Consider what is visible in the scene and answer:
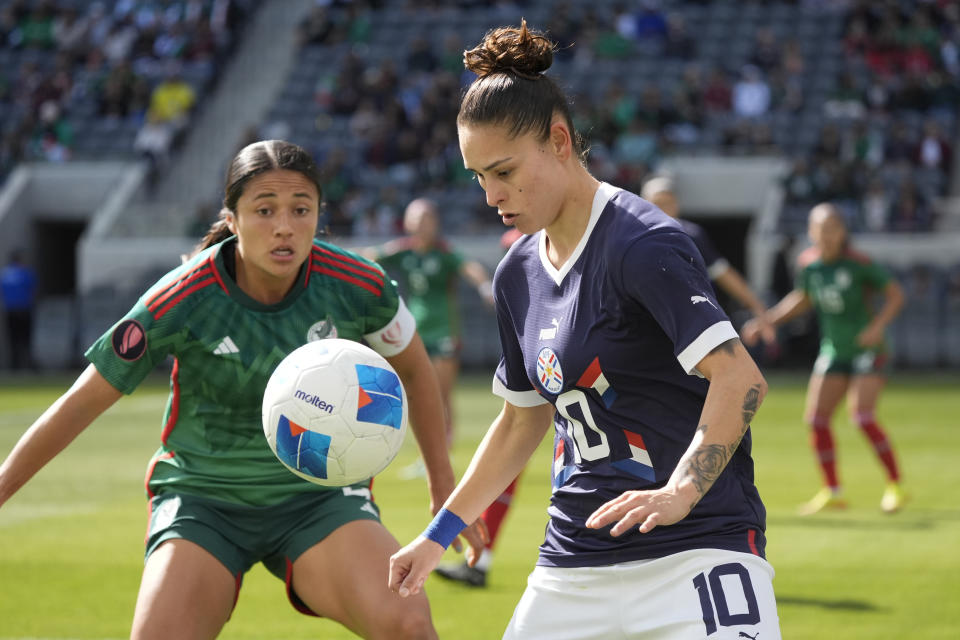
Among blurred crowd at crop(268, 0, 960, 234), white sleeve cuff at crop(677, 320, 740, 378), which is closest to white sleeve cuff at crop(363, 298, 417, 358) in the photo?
white sleeve cuff at crop(677, 320, 740, 378)

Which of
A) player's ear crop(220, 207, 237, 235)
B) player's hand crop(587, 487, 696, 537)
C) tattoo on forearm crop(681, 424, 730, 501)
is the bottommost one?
player's hand crop(587, 487, 696, 537)

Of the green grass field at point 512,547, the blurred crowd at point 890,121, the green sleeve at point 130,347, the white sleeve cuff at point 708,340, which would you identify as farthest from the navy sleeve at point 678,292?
the blurred crowd at point 890,121

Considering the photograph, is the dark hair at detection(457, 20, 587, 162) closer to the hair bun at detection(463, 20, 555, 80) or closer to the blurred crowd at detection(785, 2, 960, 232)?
the hair bun at detection(463, 20, 555, 80)

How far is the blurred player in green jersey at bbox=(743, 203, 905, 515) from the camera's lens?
10.0m

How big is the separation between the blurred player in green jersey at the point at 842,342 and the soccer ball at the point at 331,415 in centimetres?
660

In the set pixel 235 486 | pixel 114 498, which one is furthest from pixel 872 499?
pixel 235 486

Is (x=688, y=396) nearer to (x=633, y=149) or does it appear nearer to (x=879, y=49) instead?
(x=633, y=149)

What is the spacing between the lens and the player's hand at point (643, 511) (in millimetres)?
2752

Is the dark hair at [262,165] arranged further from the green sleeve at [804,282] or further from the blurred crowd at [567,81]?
the blurred crowd at [567,81]

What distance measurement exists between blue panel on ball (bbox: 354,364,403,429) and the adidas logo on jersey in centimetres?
53

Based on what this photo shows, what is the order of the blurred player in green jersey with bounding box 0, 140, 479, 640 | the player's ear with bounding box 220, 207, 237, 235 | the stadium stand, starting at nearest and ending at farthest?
the blurred player in green jersey with bounding box 0, 140, 479, 640
the player's ear with bounding box 220, 207, 237, 235
the stadium stand

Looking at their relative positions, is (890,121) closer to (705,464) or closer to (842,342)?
(842,342)

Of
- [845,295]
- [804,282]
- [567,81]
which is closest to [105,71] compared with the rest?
[567,81]

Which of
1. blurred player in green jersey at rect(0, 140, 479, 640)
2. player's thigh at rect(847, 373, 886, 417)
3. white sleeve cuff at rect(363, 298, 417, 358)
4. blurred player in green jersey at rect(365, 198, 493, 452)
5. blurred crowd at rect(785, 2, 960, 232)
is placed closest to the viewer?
blurred player in green jersey at rect(0, 140, 479, 640)
